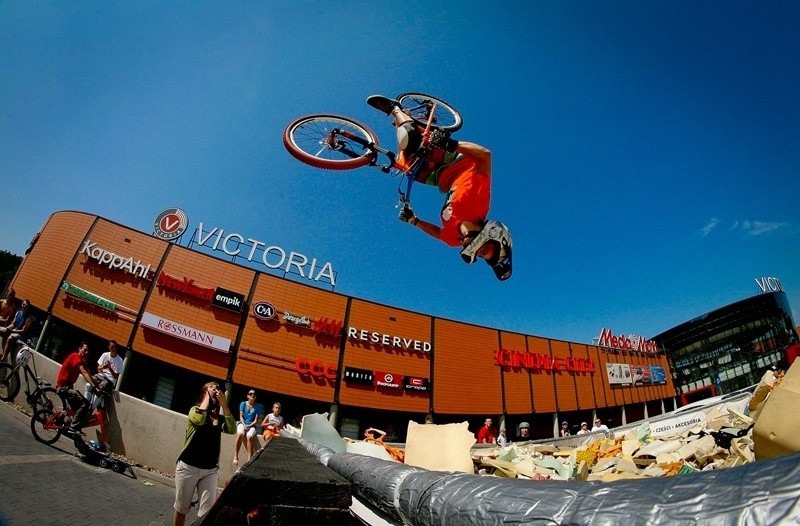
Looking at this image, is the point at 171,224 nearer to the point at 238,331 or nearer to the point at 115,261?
the point at 115,261

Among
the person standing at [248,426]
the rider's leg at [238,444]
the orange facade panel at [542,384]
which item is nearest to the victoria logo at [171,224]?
the person standing at [248,426]

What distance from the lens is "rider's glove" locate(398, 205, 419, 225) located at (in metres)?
4.88

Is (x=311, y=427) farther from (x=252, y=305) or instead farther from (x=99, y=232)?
(x=99, y=232)

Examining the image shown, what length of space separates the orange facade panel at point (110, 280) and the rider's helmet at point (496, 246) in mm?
20951

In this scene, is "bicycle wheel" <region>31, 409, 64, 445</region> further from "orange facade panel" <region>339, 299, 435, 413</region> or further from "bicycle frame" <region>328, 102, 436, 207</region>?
"orange facade panel" <region>339, 299, 435, 413</region>

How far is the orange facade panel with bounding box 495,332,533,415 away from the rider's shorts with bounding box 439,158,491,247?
24.5 metres

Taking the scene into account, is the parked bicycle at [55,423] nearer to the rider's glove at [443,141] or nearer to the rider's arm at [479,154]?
the rider's glove at [443,141]

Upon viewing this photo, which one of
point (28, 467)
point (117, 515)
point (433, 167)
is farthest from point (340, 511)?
point (28, 467)

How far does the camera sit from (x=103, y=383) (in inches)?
333

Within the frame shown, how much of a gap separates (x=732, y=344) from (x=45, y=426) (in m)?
66.1

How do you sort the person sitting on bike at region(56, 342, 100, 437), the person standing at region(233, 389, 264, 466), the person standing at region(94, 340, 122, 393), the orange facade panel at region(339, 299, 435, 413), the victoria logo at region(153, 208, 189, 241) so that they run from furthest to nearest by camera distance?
1. the orange facade panel at region(339, 299, 435, 413)
2. the victoria logo at region(153, 208, 189, 241)
3. the person standing at region(94, 340, 122, 393)
4. the person standing at region(233, 389, 264, 466)
5. the person sitting on bike at region(56, 342, 100, 437)

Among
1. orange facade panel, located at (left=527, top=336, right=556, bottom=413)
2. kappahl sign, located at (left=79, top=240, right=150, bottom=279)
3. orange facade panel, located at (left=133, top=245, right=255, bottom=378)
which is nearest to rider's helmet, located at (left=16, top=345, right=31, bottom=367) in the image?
orange facade panel, located at (left=133, top=245, right=255, bottom=378)

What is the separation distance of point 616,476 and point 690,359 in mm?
58668

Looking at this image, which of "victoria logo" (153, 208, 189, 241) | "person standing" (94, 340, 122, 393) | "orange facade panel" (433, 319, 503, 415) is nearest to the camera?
"person standing" (94, 340, 122, 393)
